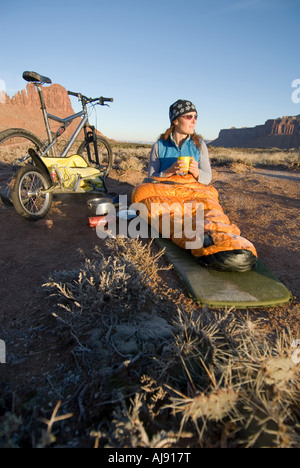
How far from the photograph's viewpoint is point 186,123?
2893 millimetres

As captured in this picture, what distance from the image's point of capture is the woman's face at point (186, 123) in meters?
2.86

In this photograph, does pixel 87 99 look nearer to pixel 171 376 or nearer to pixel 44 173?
pixel 44 173

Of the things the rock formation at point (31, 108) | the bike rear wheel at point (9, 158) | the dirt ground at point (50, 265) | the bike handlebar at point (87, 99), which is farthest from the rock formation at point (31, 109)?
the dirt ground at point (50, 265)

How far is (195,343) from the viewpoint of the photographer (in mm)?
1089

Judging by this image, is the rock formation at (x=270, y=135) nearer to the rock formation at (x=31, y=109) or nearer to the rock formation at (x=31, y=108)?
the rock formation at (x=31, y=109)

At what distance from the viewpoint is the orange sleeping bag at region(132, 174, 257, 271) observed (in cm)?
197

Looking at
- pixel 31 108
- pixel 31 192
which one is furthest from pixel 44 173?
pixel 31 108

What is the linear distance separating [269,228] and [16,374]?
10.1 feet

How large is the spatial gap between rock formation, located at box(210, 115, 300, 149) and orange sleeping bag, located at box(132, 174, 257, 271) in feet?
242

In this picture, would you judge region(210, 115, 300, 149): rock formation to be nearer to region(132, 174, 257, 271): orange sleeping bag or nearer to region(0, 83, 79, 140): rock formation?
region(0, 83, 79, 140): rock formation

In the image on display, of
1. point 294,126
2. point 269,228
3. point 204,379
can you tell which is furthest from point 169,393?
point 294,126

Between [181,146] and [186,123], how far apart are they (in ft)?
1.08

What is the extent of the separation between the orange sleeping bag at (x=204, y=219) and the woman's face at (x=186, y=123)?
566 millimetres

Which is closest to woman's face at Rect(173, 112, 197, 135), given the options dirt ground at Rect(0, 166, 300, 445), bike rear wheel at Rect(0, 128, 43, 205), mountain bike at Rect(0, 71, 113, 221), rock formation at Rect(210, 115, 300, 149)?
dirt ground at Rect(0, 166, 300, 445)
